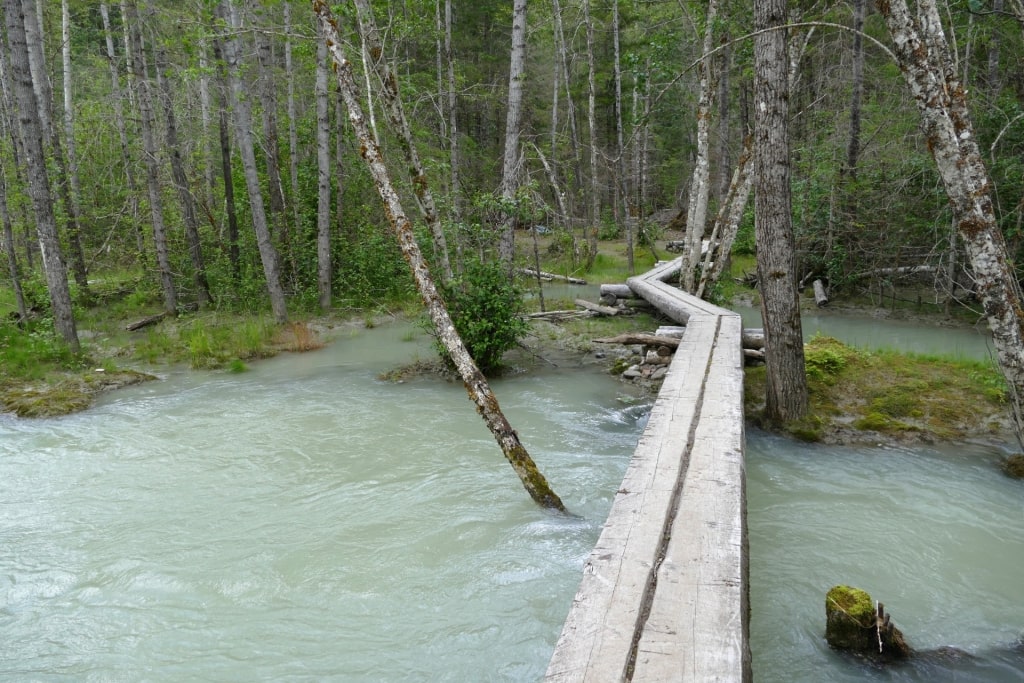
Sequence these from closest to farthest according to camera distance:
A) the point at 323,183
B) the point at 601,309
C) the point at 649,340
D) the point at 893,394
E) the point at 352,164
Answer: the point at 893,394, the point at 649,340, the point at 601,309, the point at 323,183, the point at 352,164

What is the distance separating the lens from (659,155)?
30.5 m

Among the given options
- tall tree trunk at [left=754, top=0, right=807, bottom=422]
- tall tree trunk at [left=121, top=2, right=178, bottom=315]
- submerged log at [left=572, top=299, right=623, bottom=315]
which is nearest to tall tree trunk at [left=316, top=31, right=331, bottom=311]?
tall tree trunk at [left=121, top=2, right=178, bottom=315]

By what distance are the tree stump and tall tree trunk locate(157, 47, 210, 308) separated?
13488 millimetres

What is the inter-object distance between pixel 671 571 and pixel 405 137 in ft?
23.0

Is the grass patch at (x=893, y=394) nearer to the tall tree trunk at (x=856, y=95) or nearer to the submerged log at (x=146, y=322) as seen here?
the tall tree trunk at (x=856, y=95)

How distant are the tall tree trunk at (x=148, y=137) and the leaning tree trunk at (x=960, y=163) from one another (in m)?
12.0

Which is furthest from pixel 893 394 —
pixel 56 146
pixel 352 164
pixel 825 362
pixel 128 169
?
pixel 128 169

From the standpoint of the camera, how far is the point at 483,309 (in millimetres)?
8930

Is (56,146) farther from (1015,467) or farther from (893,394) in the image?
(1015,467)

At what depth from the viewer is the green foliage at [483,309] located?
884 centimetres

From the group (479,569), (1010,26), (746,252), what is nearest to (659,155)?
(746,252)

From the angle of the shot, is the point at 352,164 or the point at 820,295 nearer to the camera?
the point at 820,295

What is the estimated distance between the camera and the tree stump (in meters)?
3.37

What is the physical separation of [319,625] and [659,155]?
1167 inches
